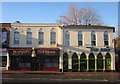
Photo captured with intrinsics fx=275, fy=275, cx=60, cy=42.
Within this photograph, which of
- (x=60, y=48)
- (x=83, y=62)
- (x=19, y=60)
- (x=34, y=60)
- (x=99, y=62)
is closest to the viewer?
(x=60, y=48)

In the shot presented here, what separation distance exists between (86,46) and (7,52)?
11.3 metres

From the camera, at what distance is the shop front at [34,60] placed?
38.8 metres

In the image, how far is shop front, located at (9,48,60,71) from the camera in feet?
127

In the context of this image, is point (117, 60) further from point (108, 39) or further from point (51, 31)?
point (51, 31)

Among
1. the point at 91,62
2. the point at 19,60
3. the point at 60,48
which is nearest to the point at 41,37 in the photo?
the point at 60,48

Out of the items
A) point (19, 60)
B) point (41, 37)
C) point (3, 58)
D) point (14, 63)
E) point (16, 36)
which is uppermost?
point (16, 36)

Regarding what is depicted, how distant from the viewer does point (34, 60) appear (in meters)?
39.1

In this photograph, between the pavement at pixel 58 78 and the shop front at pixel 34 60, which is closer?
the pavement at pixel 58 78

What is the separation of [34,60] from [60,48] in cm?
410

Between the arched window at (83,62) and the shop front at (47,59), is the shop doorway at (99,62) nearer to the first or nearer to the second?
the arched window at (83,62)

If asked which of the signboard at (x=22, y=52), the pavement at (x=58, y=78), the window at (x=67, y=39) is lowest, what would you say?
the pavement at (x=58, y=78)

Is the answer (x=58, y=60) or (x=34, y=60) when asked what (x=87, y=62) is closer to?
(x=58, y=60)

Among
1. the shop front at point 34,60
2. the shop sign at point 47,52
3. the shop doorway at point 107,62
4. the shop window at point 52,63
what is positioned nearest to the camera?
the shop sign at point 47,52

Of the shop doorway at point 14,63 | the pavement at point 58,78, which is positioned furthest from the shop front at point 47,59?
the pavement at point 58,78
